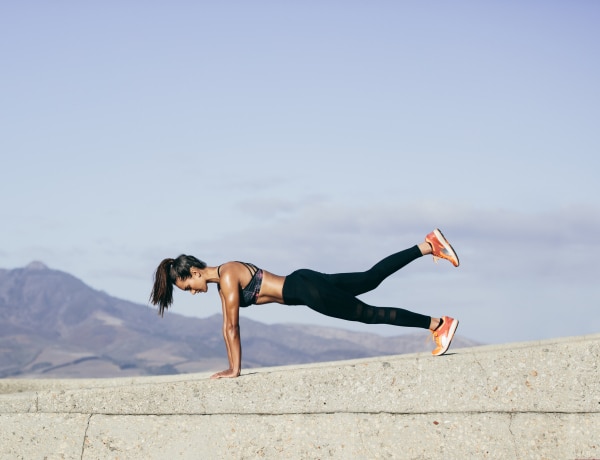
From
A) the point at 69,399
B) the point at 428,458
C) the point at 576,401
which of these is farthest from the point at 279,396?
the point at 576,401

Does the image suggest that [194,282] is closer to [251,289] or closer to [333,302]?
[251,289]

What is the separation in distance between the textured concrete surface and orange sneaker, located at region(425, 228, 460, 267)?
154 centimetres

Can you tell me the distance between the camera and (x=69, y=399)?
354 inches

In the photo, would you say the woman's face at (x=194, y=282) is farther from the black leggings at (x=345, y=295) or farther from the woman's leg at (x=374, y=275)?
the woman's leg at (x=374, y=275)

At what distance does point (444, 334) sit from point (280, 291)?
73.3 inches

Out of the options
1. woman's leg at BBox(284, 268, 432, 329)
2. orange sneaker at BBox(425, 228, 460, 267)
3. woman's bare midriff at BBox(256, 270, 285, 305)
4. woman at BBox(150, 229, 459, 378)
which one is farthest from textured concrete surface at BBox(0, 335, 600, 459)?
orange sneaker at BBox(425, 228, 460, 267)

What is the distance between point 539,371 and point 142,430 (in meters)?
3.96

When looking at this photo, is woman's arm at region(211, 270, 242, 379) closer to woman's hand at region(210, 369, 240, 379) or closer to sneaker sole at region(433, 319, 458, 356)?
woman's hand at region(210, 369, 240, 379)

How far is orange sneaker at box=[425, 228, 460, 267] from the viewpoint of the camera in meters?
10.0

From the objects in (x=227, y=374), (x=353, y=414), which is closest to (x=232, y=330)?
(x=227, y=374)

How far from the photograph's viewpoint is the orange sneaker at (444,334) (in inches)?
373

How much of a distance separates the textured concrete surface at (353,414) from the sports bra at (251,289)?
0.94m

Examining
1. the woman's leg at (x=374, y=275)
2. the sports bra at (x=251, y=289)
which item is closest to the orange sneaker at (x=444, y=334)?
the woman's leg at (x=374, y=275)

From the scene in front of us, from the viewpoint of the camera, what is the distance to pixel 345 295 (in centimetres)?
957
